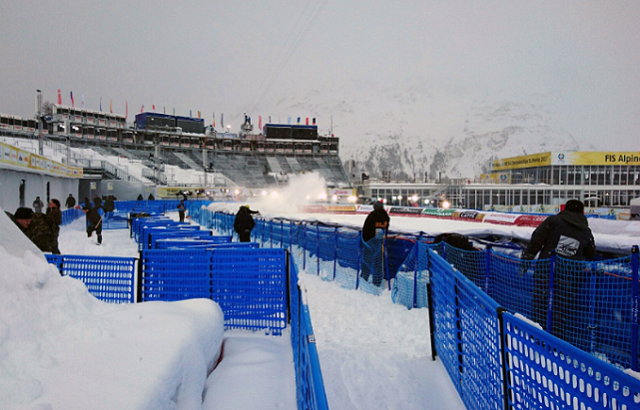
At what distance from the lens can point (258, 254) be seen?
19.7 ft

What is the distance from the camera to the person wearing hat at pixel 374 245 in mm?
9734

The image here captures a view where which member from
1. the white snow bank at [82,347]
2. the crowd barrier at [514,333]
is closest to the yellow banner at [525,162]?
the crowd barrier at [514,333]

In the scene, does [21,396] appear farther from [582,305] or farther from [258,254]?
[582,305]

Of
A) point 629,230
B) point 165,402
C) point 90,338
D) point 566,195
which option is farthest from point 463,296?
point 566,195

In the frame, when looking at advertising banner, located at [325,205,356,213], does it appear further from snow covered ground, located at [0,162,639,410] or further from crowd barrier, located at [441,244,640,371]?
crowd barrier, located at [441,244,640,371]

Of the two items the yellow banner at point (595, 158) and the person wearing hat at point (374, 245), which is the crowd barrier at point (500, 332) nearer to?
the person wearing hat at point (374, 245)

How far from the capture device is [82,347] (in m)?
3.04

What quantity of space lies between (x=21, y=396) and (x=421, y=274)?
718cm

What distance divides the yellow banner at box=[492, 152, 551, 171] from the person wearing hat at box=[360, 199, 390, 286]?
55892 millimetres

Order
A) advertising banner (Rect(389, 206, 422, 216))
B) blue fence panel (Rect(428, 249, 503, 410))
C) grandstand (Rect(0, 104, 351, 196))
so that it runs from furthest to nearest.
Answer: grandstand (Rect(0, 104, 351, 196)), advertising banner (Rect(389, 206, 422, 216)), blue fence panel (Rect(428, 249, 503, 410))

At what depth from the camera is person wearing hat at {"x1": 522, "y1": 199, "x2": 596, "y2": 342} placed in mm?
5410

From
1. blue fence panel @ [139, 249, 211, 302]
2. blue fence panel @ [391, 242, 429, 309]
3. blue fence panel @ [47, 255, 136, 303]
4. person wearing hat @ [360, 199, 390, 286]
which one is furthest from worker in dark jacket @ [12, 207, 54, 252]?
blue fence panel @ [391, 242, 429, 309]

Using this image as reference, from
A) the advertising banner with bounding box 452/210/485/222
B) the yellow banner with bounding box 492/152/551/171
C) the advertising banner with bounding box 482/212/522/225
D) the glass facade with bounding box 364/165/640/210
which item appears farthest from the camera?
the yellow banner with bounding box 492/152/551/171

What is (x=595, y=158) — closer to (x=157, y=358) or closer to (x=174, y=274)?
(x=174, y=274)
